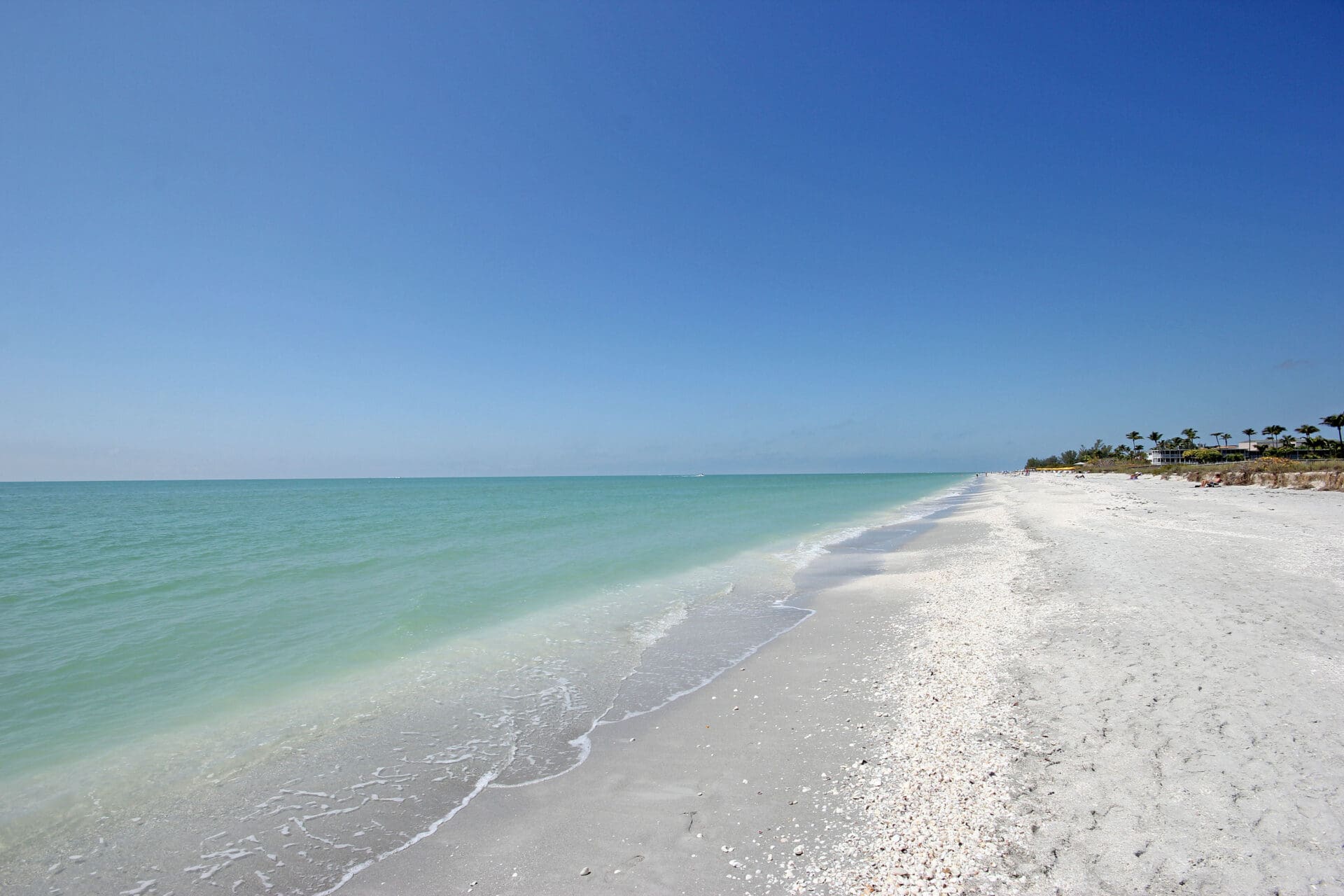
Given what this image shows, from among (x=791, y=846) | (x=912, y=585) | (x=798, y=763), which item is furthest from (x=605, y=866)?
(x=912, y=585)

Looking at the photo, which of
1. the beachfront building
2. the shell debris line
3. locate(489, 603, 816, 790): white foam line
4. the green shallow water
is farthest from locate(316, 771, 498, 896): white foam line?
the beachfront building

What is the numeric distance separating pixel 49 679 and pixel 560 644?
8.04 m

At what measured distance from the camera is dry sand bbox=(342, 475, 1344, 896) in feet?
12.3

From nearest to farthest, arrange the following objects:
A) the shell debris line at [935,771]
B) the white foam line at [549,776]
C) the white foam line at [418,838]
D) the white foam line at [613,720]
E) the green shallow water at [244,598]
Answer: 1. the shell debris line at [935,771]
2. the white foam line at [418,838]
3. the white foam line at [549,776]
4. the white foam line at [613,720]
5. the green shallow water at [244,598]

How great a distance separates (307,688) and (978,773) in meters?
9.18

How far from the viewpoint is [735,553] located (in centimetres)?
2183

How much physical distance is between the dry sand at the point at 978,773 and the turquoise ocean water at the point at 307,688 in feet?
3.25

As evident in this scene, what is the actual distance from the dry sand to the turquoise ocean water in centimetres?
99

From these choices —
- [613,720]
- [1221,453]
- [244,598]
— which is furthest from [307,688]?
[1221,453]

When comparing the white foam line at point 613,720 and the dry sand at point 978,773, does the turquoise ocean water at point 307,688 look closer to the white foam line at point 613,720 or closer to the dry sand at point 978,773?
the white foam line at point 613,720

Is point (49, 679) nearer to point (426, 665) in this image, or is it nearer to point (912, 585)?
point (426, 665)

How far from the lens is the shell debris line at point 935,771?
3.74 m

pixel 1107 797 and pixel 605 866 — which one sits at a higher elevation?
pixel 1107 797

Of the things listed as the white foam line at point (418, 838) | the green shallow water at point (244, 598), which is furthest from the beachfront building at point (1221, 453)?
the white foam line at point (418, 838)
